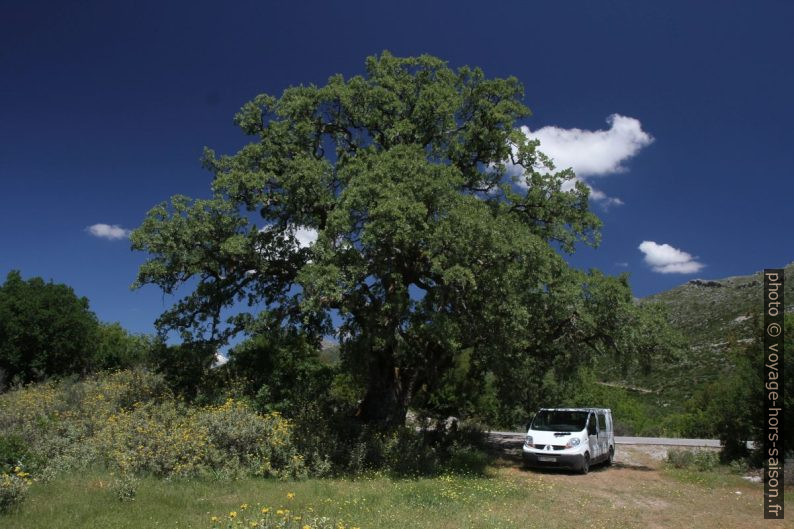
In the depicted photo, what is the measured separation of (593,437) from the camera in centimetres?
1681

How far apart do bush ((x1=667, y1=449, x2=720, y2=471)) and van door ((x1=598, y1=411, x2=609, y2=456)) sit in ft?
7.39

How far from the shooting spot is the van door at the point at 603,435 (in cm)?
1741

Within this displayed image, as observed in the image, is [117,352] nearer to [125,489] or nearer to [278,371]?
[278,371]

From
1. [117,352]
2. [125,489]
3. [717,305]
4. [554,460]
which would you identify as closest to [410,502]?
[125,489]

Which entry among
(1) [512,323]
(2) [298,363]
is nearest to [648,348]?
(1) [512,323]

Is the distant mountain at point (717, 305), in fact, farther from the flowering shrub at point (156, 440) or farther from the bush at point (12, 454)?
the bush at point (12, 454)

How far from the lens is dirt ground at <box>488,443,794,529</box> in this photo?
10656mm

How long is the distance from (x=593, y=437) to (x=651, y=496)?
12.3 feet

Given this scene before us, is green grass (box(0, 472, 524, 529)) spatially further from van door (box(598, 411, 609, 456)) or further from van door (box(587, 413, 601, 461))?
van door (box(598, 411, 609, 456))

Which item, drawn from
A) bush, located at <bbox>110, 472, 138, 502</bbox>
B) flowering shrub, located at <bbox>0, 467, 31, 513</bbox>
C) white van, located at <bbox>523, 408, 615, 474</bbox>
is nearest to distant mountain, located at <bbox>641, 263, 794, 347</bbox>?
white van, located at <bbox>523, 408, 615, 474</bbox>

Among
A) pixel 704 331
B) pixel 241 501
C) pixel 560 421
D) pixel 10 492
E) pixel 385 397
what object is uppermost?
pixel 704 331

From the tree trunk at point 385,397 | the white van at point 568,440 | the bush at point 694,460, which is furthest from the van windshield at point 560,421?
the tree trunk at point 385,397

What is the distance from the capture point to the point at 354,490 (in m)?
11.9

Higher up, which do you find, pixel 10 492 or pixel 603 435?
pixel 603 435
